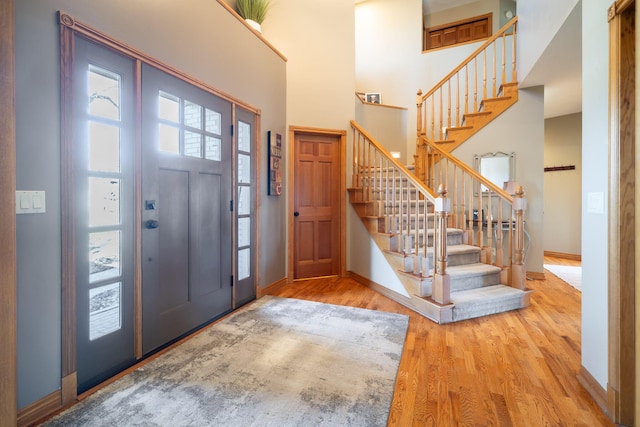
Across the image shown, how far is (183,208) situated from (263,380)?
136 centimetres

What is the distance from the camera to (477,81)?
16.2 feet

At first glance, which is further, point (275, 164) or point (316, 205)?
point (316, 205)

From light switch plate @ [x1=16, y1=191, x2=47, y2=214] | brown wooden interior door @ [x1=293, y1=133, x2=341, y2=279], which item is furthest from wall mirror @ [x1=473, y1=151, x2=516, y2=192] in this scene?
light switch plate @ [x1=16, y1=191, x2=47, y2=214]

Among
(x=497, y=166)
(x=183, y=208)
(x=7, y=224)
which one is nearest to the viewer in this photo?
(x=7, y=224)

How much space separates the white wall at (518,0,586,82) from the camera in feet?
9.32

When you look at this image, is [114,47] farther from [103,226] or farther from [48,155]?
[103,226]

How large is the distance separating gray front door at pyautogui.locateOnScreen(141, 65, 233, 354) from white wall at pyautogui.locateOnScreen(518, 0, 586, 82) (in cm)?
323

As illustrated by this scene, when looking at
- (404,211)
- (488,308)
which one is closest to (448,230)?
(404,211)

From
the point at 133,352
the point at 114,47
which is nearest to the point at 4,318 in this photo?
the point at 133,352

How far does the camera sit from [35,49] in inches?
56.4

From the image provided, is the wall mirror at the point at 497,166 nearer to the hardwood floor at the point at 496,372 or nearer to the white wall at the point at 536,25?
the white wall at the point at 536,25

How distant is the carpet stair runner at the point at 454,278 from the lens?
2791 mm

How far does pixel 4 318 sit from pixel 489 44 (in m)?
5.87

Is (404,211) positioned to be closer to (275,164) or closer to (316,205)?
(316,205)
